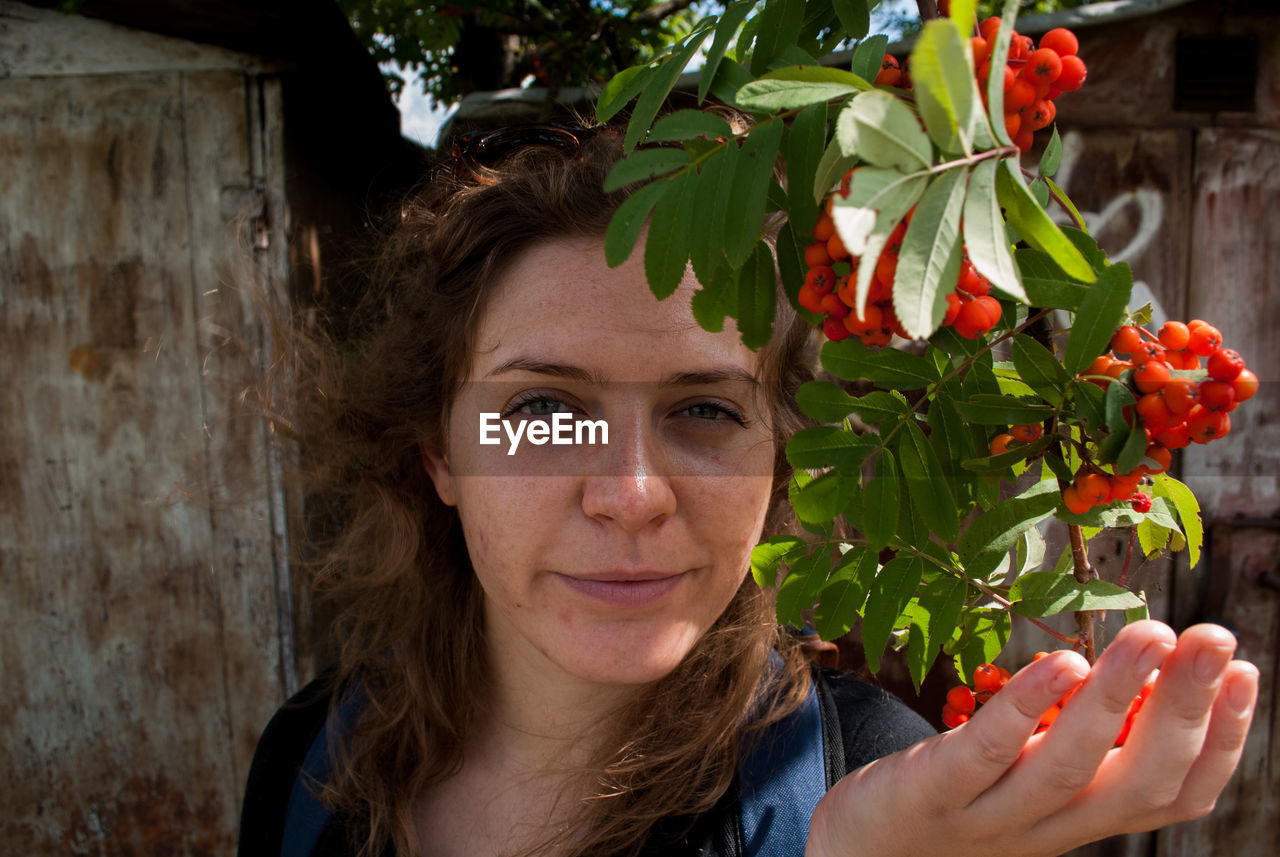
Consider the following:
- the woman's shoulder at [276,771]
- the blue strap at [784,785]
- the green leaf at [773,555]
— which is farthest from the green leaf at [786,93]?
→ the woman's shoulder at [276,771]

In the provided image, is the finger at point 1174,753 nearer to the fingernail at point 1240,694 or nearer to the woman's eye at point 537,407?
the fingernail at point 1240,694

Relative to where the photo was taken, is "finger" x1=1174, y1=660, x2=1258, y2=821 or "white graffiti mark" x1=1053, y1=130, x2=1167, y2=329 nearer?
"finger" x1=1174, y1=660, x2=1258, y2=821

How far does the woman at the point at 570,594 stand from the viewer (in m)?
1.25

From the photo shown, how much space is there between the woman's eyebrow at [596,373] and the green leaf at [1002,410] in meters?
0.48

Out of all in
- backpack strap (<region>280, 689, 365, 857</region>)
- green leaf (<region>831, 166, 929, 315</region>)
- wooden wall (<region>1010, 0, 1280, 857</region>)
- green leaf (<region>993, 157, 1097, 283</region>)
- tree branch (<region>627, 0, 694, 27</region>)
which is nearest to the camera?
green leaf (<region>831, 166, 929, 315</region>)

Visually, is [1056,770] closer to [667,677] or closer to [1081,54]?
[667,677]

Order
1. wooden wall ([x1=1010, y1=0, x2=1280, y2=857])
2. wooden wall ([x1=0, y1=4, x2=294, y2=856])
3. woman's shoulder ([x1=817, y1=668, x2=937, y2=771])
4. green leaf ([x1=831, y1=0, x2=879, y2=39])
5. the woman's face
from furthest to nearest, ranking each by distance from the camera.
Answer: wooden wall ([x1=0, y1=4, x2=294, y2=856]) < wooden wall ([x1=1010, y1=0, x2=1280, y2=857]) < woman's shoulder ([x1=817, y1=668, x2=937, y2=771]) < the woman's face < green leaf ([x1=831, y1=0, x2=879, y2=39])

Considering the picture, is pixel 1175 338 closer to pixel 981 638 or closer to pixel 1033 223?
pixel 1033 223

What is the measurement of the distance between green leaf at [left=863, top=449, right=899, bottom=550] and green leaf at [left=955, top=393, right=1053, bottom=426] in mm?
115

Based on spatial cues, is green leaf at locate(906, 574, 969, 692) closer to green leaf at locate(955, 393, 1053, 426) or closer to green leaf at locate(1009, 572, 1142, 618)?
green leaf at locate(1009, 572, 1142, 618)

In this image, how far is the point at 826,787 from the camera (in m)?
1.34

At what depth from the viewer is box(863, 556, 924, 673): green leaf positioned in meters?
0.99

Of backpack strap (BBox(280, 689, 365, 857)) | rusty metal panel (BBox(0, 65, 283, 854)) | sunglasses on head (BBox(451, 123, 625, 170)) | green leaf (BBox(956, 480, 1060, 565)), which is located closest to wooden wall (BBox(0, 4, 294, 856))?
rusty metal panel (BBox(0, 65, 283, 854))

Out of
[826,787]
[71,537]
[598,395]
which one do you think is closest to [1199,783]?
[826,787]
